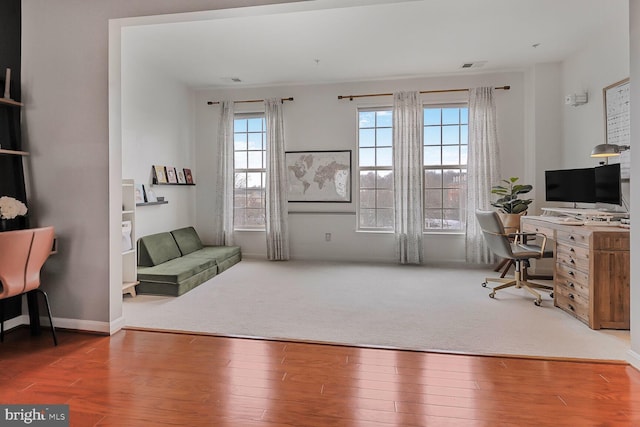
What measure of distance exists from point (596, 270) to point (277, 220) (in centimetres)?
408

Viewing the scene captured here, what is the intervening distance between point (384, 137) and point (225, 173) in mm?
2628

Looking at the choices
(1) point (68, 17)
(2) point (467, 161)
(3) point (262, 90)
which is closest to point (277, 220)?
(3) point (262, 90)

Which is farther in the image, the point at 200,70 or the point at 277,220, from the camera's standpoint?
the point at 277,220

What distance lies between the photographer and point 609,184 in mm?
3396

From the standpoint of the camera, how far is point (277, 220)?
5742 mm

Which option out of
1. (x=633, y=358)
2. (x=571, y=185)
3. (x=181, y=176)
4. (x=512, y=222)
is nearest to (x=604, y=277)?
(x=633, y=358)

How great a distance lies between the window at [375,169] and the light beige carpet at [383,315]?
3.93 feet

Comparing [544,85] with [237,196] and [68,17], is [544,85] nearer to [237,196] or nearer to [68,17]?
[237,196]

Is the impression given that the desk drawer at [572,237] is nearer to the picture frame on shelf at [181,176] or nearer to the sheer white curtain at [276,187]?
the sheer white curtain at [276,187]

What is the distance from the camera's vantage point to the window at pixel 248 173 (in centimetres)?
603

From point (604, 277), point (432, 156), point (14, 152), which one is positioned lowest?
point (604, 277)

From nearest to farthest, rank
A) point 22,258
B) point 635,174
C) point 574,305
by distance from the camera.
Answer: point 635,174 → point 22,258 → point 574,305

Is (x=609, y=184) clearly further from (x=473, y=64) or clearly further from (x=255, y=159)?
(x=255, y=159)

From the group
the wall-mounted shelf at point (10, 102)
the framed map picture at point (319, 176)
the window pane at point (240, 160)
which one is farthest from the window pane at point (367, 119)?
the wall-mounted shelf at point (10, 102)
